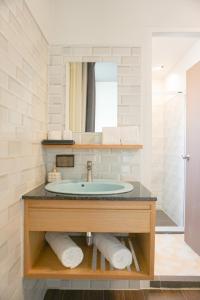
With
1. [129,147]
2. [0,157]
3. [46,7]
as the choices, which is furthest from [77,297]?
[46,7]

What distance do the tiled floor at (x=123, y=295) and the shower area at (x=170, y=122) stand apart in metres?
1.18

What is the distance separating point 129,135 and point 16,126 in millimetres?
878

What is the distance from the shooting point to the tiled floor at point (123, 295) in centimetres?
167

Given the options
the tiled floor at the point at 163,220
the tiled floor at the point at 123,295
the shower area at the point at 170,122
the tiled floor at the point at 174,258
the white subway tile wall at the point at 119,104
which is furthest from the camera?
the tiled floor at the point at 163,220

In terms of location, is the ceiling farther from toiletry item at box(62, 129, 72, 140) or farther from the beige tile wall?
the beige tile wall

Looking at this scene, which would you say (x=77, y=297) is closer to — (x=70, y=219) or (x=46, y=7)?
(x=70, y=219)

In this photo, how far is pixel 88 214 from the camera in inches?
49.7

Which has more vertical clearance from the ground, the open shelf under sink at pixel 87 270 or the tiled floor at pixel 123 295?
the open shelf under sink at pixel 87 270

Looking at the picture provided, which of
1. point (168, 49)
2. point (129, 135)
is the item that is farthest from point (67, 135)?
point (168, 49)

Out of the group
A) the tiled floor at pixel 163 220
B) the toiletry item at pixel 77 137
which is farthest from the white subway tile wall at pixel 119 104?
the tiled floor at pixel 163 220

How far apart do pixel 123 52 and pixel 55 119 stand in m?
0.76

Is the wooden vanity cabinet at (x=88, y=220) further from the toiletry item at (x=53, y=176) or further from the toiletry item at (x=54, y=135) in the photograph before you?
the toiletry item at (x=54, y=135)

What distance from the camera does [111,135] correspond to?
1758mm

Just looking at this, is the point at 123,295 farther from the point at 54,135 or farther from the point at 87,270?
the point at 54,135
